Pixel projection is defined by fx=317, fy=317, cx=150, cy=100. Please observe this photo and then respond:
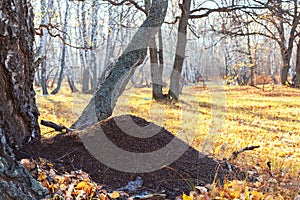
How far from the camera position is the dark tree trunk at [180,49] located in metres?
11.0

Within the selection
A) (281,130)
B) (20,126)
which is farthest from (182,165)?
(281,130)

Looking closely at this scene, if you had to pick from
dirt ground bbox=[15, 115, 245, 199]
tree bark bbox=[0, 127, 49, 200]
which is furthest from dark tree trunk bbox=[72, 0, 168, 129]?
tree bark bbox=[0, 127, 49, 200]

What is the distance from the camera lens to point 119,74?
4266mm

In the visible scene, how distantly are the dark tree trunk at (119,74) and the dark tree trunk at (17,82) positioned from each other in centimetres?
110

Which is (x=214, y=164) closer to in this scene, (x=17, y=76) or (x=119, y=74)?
(x=119, y=74)

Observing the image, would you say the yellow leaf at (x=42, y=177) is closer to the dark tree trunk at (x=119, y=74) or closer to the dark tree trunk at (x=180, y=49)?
the dark tree trunk at (x=119, y=74)

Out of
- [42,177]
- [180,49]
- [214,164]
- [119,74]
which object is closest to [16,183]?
[42,177]

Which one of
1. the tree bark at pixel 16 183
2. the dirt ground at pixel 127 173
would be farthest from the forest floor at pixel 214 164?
the tree bark at pixel 16 183

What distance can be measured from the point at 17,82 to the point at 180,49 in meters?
9.34

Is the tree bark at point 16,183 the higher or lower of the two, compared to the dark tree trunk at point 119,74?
lower

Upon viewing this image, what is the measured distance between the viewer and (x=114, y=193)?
93.6 inches

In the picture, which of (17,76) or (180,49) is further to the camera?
(180,49)

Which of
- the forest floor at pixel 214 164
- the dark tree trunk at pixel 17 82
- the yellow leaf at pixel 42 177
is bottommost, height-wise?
the forest floor at pixel 214 164

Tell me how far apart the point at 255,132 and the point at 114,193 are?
498 cm
